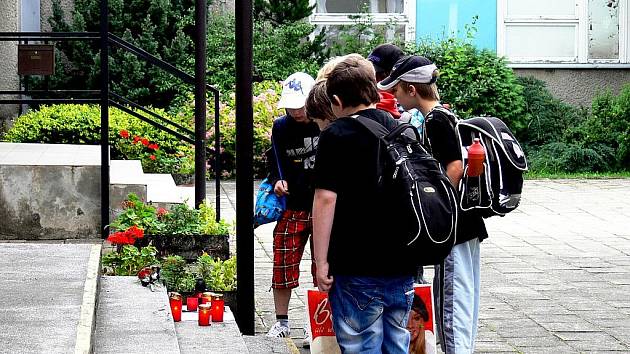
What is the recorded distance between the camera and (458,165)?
518 cm

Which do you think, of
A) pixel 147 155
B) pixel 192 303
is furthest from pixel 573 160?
pixel 192 303

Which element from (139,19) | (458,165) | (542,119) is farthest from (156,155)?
(458,165)

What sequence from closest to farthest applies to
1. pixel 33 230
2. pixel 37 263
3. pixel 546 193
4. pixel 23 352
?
pixel 23 352, pixel 37 263, pixel 33 230, pixel 546 193

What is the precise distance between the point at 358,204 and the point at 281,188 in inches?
78.7

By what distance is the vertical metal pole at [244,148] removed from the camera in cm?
620

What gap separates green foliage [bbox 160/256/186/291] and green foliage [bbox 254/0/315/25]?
1158cm

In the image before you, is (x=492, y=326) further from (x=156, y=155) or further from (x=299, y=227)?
(x=156, y=155)

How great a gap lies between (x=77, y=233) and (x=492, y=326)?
3825 mm

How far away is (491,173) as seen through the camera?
17.3 ft

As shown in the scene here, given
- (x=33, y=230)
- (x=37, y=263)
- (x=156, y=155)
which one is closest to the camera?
(x=37, y=263)

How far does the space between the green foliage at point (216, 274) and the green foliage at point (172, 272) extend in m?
0.13

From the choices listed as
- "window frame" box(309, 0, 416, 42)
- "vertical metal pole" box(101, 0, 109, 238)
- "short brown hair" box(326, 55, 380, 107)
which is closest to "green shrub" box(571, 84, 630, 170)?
"window frame" box(309, 0, 416, 42)

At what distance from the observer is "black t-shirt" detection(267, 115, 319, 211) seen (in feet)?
21.2

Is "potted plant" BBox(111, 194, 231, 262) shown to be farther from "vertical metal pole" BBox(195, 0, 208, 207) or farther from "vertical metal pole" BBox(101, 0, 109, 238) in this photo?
"vertical metal pole" BBox(195, 0, 208, 207)
